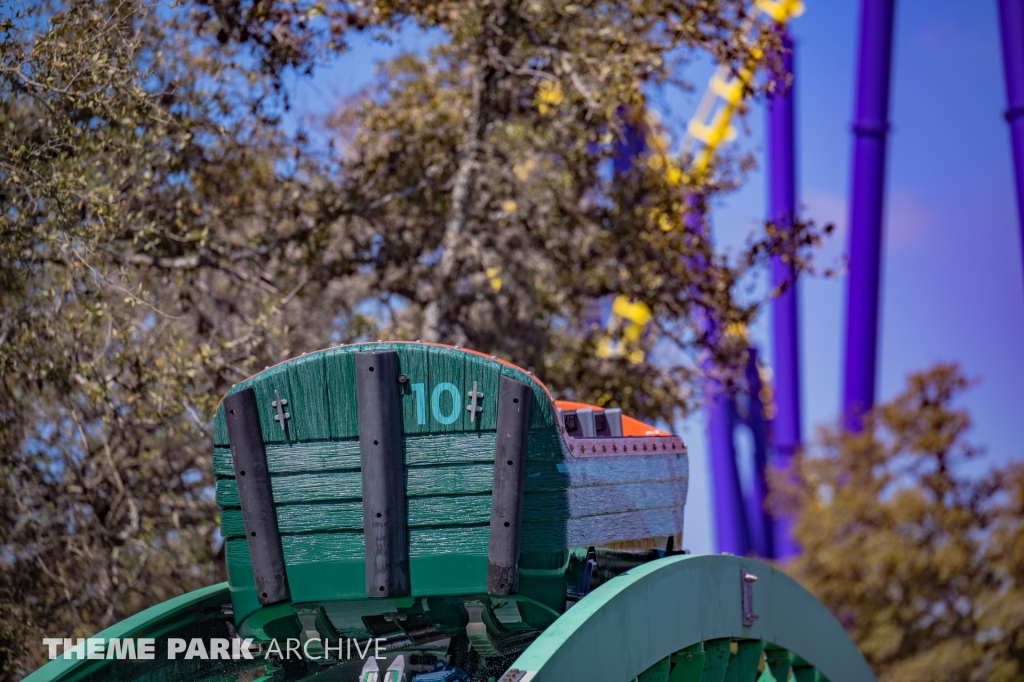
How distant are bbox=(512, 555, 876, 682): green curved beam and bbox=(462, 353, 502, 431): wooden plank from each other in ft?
2.32

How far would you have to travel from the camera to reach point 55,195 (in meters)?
5.58

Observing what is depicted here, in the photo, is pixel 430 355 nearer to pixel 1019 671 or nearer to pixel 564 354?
pixel 564 354

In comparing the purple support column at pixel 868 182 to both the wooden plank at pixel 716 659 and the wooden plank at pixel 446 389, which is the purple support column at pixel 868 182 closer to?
the wooden plank at pixel 716 659

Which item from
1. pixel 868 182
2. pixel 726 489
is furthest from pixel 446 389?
pixel 726 489

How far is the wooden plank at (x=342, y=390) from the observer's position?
147 inches

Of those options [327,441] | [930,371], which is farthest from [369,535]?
[930,371]

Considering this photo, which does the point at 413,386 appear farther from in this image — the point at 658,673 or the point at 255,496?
the point at 658,673

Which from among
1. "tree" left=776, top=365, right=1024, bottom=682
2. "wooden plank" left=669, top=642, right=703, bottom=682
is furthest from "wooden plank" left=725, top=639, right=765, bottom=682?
"tree" left=776, top=365, right=1024, bottom=682

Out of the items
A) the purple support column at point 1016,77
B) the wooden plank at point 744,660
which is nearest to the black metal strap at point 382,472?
the wooden plank at point 744,660

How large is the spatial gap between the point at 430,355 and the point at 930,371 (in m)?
12.7

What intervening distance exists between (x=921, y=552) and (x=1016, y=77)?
5721 millimetres

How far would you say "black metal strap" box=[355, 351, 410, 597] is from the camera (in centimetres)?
369

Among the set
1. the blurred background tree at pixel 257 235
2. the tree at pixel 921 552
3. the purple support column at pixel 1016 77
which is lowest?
the tree at pixel 921 552

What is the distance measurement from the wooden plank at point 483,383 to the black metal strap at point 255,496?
2.32 ft
